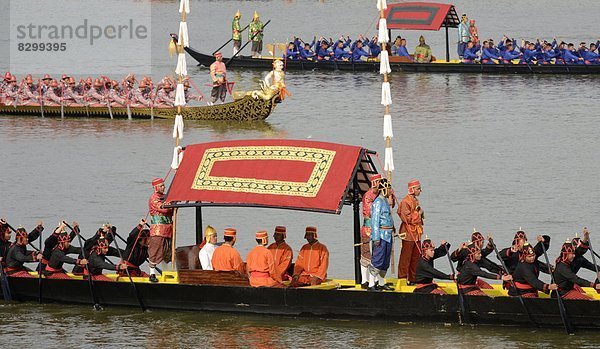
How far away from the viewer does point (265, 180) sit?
70.3 feet

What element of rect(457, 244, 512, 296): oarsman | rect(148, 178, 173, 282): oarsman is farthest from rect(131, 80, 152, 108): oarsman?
rect(457, 244, 512, 296): oarsman

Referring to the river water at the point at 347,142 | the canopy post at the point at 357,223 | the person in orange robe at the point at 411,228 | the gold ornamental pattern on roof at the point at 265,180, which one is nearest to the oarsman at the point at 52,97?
the river water at the point at 347,142

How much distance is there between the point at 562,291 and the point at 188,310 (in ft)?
18.4

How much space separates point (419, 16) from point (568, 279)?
104ft

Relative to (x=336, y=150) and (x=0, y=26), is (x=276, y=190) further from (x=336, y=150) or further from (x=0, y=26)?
(x=0, y=26)

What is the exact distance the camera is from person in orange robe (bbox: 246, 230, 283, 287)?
21.5 meters

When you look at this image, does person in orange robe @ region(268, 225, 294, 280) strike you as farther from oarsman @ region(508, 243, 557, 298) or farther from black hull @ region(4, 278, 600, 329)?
→ oarsman @ region(508, 243, 557, 298)

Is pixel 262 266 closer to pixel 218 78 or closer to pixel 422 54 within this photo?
pixel 218 78

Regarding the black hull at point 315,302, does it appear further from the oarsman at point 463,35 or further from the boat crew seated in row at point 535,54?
the oarsman at point 463,35

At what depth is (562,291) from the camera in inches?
809

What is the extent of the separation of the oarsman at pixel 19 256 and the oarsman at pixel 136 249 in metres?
1.35

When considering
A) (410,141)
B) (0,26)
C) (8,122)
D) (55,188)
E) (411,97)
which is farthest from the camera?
(0,26)

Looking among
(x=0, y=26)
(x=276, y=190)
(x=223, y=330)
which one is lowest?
(x=223, y=330)

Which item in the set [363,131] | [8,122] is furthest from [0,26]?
[363,131]
